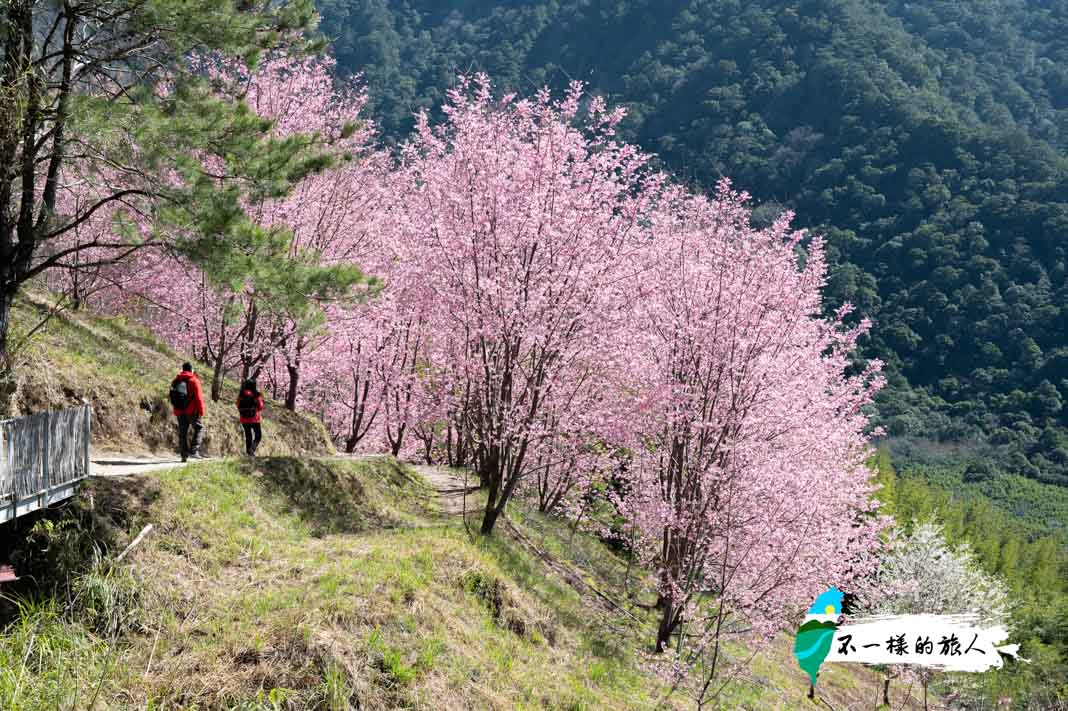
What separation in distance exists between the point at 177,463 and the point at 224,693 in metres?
4.87

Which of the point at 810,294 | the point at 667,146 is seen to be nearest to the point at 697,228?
the point at 810,294

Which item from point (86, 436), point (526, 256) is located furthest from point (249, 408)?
point (526, 256)

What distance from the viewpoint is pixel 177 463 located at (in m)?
10.7

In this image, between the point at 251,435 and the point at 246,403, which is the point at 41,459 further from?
the point at 251,435

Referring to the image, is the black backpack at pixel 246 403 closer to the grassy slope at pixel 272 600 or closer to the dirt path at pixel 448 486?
the grassy slope at pixel 272 600

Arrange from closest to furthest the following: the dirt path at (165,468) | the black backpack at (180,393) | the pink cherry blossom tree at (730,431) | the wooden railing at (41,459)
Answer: the wooden railing at (41,459), the dirt path at (165,468), the black backpack at (180,393), the pink cherry blossom tree at (730,431)

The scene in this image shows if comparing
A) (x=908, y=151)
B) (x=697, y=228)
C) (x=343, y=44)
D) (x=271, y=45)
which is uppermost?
(x=343, y=44)

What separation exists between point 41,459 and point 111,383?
4.30m

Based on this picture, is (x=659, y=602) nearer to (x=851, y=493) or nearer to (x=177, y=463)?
(x=851, y=493)

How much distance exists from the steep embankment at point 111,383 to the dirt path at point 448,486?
324 cm

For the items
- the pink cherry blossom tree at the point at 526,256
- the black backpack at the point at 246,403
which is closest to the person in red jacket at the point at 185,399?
the black backpack at the point at 246,403

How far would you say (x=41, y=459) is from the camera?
7512 mm

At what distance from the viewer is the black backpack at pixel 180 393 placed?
35.1 feet

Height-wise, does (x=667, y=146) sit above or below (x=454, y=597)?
above
